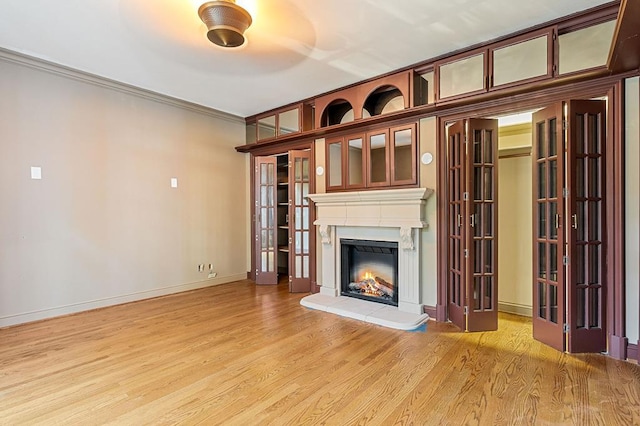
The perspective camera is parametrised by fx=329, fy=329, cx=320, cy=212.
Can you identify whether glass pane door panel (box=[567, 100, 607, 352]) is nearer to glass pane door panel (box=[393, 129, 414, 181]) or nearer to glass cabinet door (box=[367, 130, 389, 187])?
glass pane door panel (box=[393, 129, 414, 181])

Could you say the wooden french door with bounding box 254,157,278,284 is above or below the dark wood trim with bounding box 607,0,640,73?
below

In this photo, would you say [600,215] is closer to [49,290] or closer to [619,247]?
[619,247]

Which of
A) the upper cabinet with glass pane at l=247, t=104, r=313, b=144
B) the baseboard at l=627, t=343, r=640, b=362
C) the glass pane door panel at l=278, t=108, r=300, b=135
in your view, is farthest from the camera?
the glass pane door panel at l=278, t=108, r=300, b=135

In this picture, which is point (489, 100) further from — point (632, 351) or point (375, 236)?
point (632, 351)

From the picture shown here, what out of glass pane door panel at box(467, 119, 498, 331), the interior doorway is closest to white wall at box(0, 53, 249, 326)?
the interior doorway

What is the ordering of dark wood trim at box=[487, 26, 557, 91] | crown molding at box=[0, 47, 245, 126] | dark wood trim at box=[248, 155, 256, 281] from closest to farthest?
dark wood trim at box=[487, 26, 557, 91], crown molding at box=[0, 47, 245, 126], dark wood trim at box=[248, 155, 256, 281]

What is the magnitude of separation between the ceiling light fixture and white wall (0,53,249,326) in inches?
98.1

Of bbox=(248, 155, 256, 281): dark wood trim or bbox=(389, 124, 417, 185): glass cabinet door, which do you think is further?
bbox=(248, 155, 256, 281): dark wood trim

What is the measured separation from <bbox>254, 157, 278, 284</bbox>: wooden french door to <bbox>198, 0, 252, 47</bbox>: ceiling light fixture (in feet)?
9.74

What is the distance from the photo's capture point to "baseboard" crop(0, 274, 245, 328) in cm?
362

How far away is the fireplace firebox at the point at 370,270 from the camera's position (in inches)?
165

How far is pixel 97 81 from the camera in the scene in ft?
13.6

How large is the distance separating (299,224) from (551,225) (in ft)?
10.8

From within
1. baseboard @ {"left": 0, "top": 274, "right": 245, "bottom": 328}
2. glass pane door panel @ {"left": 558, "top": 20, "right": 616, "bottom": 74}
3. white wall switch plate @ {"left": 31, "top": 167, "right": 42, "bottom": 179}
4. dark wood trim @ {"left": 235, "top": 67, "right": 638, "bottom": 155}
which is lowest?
baseboard @ {"left": 0, "top": 274, "right": 245, "bottom": 328}
